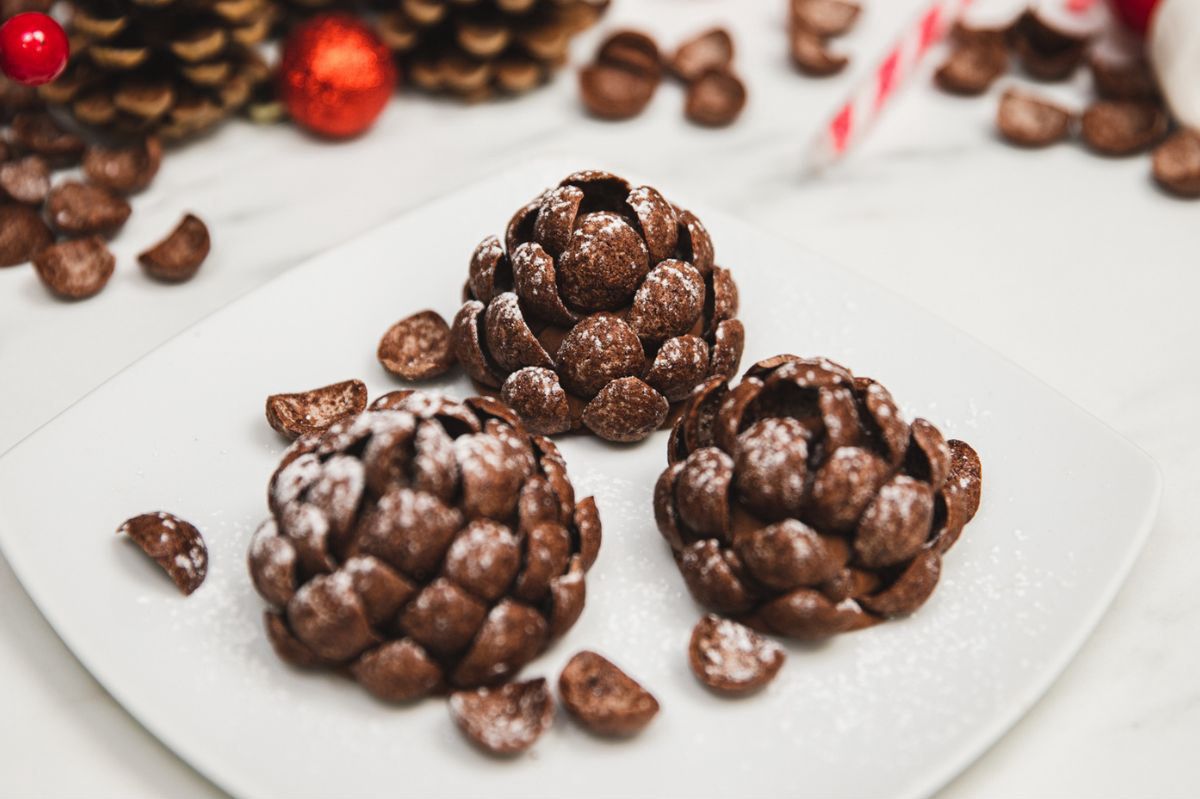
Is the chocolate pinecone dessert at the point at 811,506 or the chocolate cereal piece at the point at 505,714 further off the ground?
the chocolate pinecone dessert at the point at 811,506

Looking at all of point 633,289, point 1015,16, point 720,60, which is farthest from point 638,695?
point 1015,16

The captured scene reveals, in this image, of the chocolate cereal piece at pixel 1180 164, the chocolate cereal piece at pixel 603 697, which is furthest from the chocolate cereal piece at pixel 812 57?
the chocolate cereal piece at pixel 603 697

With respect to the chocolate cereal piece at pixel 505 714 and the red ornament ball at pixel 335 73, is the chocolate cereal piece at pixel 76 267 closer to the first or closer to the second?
the red ornament ball at pixel 335 73

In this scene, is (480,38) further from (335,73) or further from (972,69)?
(972,69)

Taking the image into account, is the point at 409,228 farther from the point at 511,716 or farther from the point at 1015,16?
the point at 1015,16

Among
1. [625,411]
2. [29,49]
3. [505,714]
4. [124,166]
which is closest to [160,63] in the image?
[124,166]

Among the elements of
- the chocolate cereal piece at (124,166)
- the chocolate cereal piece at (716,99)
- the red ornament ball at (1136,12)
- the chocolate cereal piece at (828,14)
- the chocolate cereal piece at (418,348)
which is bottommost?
the chocolate cereal piece at (124,166)
